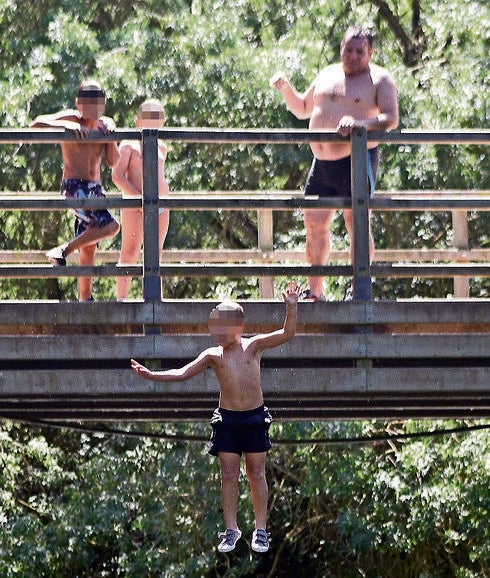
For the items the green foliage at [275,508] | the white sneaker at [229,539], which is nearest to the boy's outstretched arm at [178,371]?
the white sneaker at [229,539]

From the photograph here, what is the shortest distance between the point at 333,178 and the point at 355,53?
712 millimetres

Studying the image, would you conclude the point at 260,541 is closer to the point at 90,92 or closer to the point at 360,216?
the point at 360,216

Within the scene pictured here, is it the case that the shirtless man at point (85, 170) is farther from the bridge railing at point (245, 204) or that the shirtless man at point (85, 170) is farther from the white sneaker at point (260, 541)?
the white sneaker at point (260, 541)

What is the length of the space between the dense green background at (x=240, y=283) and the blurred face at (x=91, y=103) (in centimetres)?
848

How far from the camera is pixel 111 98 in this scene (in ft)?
59.7

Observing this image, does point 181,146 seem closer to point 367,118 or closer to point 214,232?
point 214,232

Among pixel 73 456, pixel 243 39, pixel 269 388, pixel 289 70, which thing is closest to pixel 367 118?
pixel 269 388

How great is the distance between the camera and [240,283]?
1908 cm

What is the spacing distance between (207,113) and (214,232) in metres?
1.79

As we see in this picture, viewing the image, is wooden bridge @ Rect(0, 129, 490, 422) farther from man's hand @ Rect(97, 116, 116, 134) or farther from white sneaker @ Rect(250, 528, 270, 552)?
white sneaker @ Rect(250, 528, 270, 552)

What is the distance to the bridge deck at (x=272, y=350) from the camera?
27.9 feet

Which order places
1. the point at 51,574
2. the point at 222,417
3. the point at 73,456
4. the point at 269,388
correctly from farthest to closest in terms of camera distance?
the point at 73,456
the point at 51,574
the point at 269,388
the point at 222,417

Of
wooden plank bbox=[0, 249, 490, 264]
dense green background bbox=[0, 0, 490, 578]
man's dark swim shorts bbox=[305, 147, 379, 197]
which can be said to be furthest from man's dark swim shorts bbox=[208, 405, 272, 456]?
dense green background bbox=[0, 0, 490, 578]

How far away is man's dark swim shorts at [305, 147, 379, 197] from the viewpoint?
9.16m
